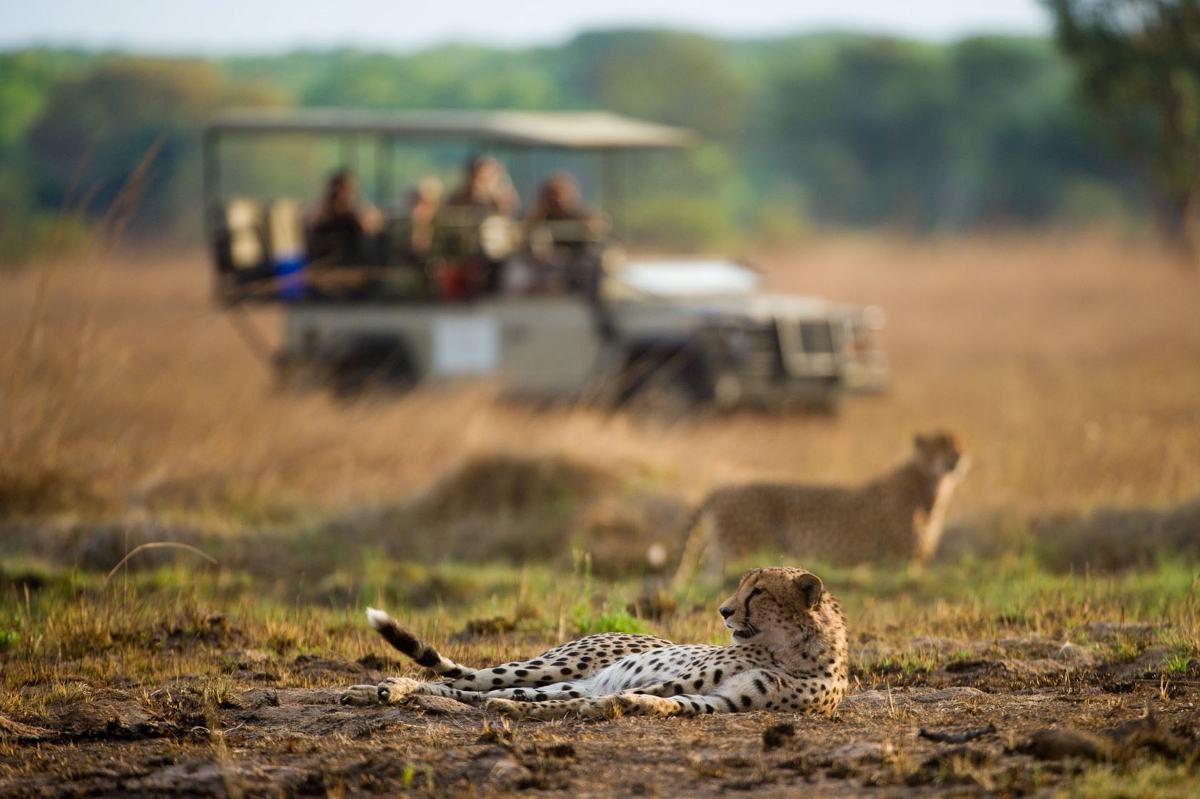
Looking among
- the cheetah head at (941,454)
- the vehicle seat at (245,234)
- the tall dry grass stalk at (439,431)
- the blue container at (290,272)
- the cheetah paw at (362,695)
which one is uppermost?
the vehicle seat at (245,234)

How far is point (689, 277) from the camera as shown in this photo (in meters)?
12.4

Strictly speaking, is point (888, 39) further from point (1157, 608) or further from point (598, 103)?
point (1157, 608)

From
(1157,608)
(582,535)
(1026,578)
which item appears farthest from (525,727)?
(582,535)

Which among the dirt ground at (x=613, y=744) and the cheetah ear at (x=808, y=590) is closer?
the dirt ground at (x=613, y=744)

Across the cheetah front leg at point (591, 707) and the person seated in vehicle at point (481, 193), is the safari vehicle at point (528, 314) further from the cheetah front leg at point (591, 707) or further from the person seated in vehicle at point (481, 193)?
the cheetah front leg at point (591, 707)

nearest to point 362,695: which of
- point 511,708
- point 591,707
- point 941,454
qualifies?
point 511,708

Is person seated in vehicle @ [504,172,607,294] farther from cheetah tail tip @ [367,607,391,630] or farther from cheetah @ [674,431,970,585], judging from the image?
cheetah tail tip @ [367,607,391,630]

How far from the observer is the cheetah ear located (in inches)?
167

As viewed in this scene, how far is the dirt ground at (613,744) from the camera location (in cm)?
357

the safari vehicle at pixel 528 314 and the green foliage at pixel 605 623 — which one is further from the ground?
the safari vehicle at pixel 528 314

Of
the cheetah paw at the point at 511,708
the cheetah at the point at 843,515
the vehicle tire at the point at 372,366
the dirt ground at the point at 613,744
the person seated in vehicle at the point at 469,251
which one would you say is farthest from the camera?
the vehicle tire at the point at 372,366

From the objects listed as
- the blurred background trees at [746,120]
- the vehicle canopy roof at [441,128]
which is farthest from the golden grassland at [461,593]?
the blurred background trees at [746,120]

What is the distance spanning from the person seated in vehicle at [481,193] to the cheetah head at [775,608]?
8001mm

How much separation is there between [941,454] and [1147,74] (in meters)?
13.3
